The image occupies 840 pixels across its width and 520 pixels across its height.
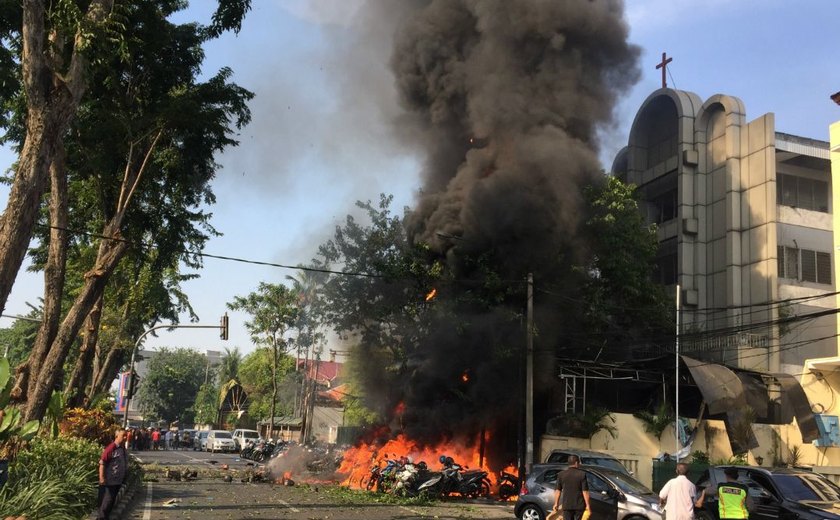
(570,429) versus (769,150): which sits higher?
(769,150)

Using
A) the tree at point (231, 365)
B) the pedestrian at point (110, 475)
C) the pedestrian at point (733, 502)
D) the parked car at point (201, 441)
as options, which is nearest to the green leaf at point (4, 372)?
the pedestrian at point (110, 475)

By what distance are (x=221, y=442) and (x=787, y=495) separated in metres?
42.8

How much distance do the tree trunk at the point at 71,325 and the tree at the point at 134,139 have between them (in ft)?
0.07

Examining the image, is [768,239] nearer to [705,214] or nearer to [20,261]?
[705,214]

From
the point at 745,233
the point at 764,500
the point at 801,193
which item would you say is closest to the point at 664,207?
the point at 745,233

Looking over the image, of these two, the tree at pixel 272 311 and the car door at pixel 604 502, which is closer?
the car door at pixel 604 502

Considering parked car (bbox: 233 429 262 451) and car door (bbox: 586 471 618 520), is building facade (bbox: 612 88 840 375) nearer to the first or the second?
car door (bbox: 586 471 618 520)

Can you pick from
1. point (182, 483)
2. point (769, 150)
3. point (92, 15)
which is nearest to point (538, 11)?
point (769, 150)

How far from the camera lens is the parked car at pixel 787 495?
1119 cm

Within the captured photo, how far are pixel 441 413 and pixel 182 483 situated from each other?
8658mm

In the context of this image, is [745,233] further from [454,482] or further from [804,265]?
[454,482]

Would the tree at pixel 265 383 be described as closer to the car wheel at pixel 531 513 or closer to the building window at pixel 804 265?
the building window at pixel 804 265

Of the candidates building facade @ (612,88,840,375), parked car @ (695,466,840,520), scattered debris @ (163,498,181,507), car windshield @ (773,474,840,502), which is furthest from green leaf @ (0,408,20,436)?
building facade @ (612,88,840,375)

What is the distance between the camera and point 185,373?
302 feet
